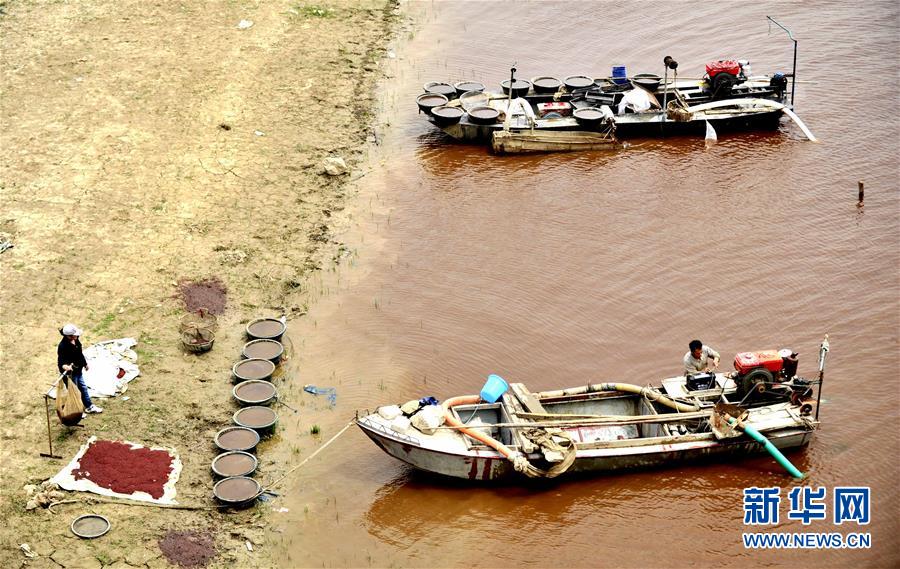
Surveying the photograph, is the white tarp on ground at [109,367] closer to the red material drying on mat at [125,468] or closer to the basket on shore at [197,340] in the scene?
the basket on shore at [197,340]

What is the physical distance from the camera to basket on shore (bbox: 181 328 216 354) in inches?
595

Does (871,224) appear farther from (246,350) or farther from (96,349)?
(96,349)

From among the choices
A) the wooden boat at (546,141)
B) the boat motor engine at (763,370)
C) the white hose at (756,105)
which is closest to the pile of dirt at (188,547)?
the boat motor engine at (763,370)

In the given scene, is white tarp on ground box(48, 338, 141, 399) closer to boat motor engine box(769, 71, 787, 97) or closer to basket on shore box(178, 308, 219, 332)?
basket on shore box(178, 308, 219, 332)

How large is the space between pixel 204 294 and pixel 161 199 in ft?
9.95

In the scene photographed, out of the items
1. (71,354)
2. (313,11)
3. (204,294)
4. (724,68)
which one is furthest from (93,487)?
(313,11)

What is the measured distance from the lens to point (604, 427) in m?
13.9

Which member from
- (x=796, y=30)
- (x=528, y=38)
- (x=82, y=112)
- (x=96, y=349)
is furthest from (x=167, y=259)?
(x=796, y=30)

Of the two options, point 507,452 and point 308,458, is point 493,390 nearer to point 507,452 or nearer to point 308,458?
point 507,452

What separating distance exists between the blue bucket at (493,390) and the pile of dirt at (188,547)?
13.2 ft

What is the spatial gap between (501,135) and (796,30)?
9.89m

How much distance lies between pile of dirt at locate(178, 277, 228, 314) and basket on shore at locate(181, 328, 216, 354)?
0.97 meters

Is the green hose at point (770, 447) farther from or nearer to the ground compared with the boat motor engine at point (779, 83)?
nearer to the ground

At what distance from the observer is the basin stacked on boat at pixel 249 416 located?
12852 millimetres
